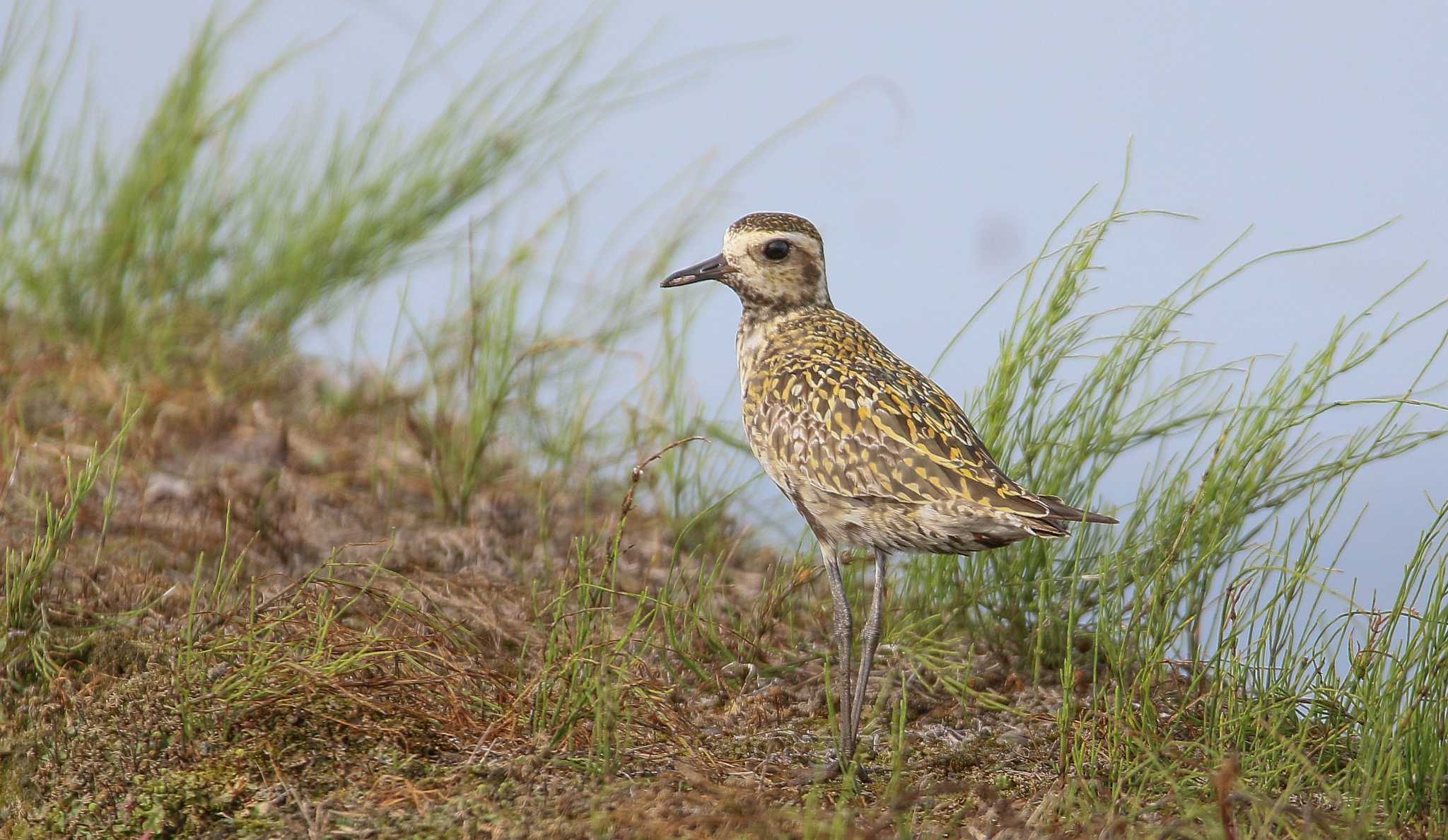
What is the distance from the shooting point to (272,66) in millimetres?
9484

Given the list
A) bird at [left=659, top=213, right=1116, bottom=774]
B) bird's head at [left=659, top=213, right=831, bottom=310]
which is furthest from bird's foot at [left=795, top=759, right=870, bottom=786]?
bird's head at [left=659, top=213, right=831, bottom=310]

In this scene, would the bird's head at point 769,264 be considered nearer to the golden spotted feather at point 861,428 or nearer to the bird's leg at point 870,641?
the golden spotted feather at point 861,428

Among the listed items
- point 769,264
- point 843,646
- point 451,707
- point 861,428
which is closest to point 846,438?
point 861,428

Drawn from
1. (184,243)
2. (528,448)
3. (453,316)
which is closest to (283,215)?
(184,243)

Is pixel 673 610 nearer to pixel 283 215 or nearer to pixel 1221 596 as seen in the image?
pixel 1221 596

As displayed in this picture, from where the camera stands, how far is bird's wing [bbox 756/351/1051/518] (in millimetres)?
4602

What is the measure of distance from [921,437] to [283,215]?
20.4 ft

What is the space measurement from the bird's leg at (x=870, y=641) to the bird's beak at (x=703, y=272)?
124cm

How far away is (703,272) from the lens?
18.5 feet

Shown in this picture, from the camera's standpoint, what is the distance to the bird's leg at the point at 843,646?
5.04 meters

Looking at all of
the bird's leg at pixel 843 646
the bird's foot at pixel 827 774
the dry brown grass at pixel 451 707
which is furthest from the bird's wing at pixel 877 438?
the bird's foot at pixel 827 774

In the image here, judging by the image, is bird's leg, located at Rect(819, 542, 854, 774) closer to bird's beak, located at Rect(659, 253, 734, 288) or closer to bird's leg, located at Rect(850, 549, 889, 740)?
bird's leg, located at Rect(850, 549, 889, 740)

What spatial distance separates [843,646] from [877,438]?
0.83 meters

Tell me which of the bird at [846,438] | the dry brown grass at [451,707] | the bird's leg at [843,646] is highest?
the bird at [846,438]
